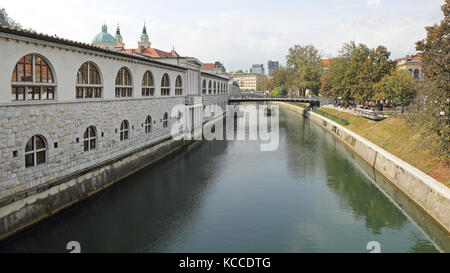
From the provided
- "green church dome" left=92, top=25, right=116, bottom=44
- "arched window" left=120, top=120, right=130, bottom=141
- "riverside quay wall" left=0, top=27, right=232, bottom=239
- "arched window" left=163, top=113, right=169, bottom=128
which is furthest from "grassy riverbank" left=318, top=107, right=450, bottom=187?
"green church dome" left=92, top=25, right=116, bottom=44

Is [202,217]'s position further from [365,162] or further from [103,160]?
[365,162]

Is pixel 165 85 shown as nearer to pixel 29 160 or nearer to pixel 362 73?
pixel 29 160

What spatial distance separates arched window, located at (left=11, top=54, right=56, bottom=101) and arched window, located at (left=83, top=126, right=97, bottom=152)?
11.3 feet

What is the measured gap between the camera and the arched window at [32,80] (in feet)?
51.3

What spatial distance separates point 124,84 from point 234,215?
12820 mm

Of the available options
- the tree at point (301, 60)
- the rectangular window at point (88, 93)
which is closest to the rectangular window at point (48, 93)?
the rectangular window at point (88, 93)

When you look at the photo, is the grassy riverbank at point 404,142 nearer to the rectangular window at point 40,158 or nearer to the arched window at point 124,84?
the rectangular window at point 40,158

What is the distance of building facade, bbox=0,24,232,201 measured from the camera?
15.2 m

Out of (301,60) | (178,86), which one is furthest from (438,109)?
(301,60)

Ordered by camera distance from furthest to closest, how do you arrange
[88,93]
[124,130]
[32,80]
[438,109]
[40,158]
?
[124,130] → [88,93] → [438,109] → [40,158] → [32,80]

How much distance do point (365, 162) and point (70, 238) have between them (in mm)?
23746

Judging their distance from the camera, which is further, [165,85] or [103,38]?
[103,38]

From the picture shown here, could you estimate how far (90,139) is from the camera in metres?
21.2

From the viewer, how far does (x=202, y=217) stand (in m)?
18.2
